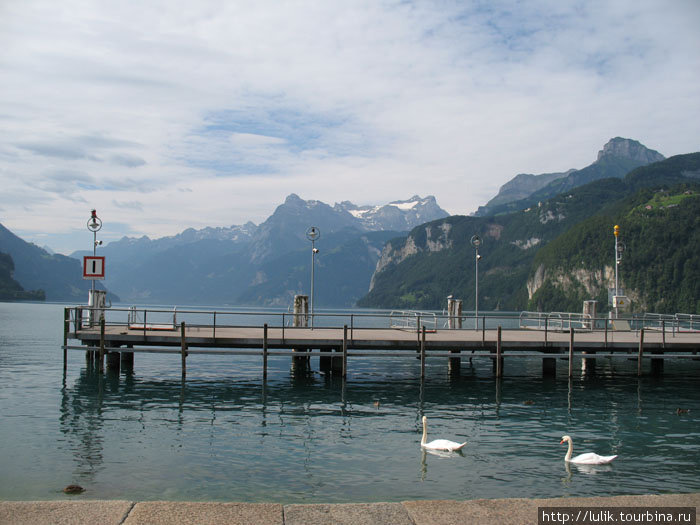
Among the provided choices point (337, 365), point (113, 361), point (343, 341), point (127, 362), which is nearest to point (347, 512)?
point (343, 341)

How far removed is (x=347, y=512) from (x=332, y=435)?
1261cm

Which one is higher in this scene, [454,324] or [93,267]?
[93,267]

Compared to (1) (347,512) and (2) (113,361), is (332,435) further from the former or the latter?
(2) (113,361)

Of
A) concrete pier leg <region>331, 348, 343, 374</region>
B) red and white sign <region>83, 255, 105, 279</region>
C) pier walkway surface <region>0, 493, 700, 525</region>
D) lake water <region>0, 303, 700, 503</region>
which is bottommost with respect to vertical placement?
lake water <region>0, 303, 700, 503</region>

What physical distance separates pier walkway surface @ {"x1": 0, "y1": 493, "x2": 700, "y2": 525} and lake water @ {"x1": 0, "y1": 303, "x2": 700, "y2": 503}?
507 cm

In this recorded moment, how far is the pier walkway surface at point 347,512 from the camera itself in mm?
9617

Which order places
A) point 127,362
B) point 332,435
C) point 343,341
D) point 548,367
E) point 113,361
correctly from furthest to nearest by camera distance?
point 127,362 < point 548,367 < point 113,361 < point 343,341 < point 332,435

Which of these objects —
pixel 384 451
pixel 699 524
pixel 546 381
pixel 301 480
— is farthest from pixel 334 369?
pixel 699 524

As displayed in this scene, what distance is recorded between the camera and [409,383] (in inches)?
1497

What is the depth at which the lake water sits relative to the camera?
16.3 metres

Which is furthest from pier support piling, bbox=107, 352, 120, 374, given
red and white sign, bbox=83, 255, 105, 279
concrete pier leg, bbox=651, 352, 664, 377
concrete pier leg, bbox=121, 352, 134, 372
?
concrete pier leg, bbox=651, 352, 664, 377

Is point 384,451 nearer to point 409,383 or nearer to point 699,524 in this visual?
point 699,524

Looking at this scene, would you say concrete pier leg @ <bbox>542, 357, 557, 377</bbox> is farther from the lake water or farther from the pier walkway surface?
the pier walkway surface

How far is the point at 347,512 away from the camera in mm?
10211
